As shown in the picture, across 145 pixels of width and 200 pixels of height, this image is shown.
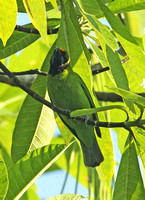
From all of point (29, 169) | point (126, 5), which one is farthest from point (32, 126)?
point (126, 5)

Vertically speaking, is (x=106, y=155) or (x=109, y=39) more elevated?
(x=109, y=39)

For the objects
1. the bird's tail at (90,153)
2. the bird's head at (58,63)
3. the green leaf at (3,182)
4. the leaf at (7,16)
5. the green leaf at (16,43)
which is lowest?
the bird's tail at (90,153)

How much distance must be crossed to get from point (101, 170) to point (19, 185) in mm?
691

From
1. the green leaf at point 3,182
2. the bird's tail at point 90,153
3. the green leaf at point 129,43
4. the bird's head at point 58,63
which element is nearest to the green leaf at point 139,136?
the green leaf at point 129,43

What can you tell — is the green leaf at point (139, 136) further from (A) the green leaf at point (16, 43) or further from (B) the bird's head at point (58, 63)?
(B) the bird's head at point (58, 63)

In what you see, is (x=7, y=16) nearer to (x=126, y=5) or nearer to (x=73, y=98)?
(x=126, y=5)

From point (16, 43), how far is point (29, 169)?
2.67ft

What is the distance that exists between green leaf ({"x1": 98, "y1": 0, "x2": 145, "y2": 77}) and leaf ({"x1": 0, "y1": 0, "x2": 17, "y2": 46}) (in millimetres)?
513

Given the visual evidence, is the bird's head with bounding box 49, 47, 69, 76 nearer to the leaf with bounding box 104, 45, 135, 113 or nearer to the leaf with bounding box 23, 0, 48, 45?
the leaf with bounding box 104, 45, 135, 113

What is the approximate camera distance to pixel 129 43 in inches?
76.5

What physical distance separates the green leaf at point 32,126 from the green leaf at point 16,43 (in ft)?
1.18

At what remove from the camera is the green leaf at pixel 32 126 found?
2.70m

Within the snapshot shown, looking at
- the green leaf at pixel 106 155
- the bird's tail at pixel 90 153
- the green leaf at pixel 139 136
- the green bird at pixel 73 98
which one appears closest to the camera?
the green leaf at pixel 139 136

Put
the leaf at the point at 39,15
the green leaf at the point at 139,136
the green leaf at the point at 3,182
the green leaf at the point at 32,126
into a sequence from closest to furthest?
the leaf at the point at 39,15
the green leaf at the point at 3,182
the green leaf at the point at 139,136
the green leaf at the point at 32,126
